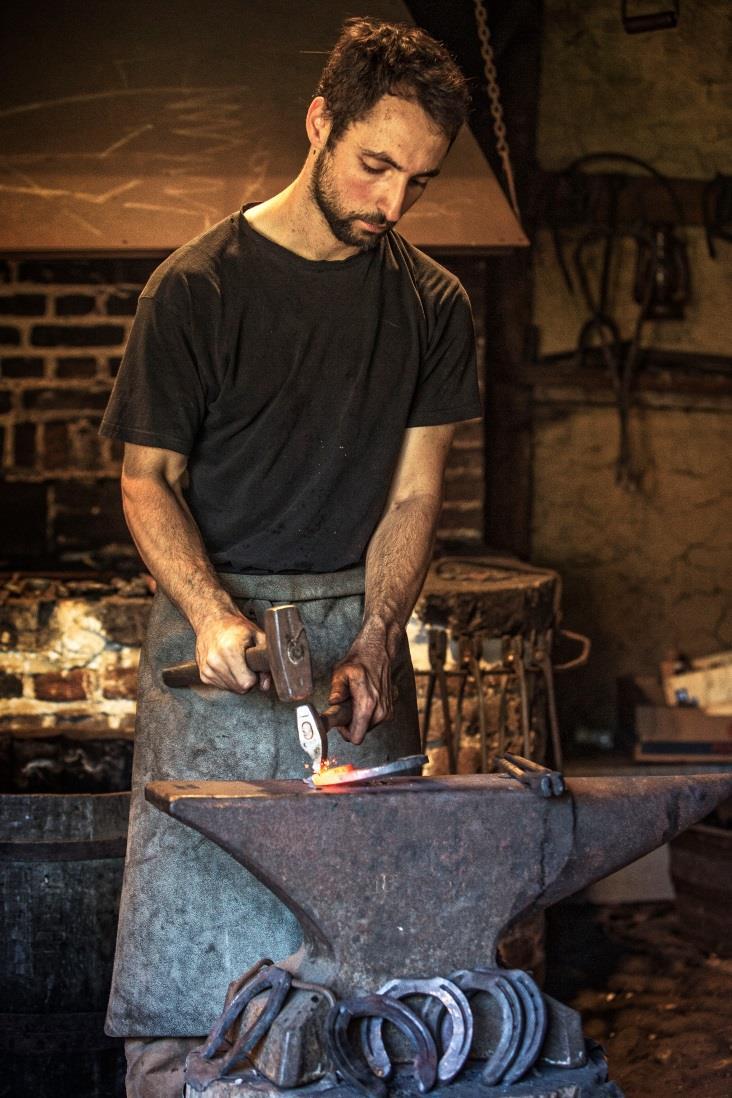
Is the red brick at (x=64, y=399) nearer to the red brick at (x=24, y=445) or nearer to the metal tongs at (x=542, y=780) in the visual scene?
the red brick at (x=24, y=445)

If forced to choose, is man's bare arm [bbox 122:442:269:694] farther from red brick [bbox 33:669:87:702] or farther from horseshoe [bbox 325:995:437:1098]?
red brick [bbox 33:669:87:702]

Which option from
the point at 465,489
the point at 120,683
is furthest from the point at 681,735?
the point at 120,683

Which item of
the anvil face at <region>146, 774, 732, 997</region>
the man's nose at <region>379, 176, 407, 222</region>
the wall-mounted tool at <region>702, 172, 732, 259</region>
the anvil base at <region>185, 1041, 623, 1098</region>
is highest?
the wall-mounted tool at <region>702, 172, 732, 259</region>

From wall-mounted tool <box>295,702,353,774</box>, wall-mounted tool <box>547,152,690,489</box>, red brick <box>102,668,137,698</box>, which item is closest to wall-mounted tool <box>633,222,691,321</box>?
wall-mounted tool <box>547,152,690,489</box>

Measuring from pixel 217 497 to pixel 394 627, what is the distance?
0.37 meters

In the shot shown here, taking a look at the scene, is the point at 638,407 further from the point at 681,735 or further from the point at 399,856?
the point at 399,856

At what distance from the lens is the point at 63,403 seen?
15.6 feet

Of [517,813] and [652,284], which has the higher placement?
[652,284]

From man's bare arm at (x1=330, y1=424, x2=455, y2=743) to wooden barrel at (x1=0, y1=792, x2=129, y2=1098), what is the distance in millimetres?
940

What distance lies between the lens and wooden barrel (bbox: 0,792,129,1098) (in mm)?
2982

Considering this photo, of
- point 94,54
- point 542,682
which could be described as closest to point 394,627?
point 542,682

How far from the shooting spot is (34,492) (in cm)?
477

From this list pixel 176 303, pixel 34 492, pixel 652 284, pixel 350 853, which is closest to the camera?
pixel 350 853

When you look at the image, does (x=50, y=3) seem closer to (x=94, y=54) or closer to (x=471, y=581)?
(x=94, y=54)
